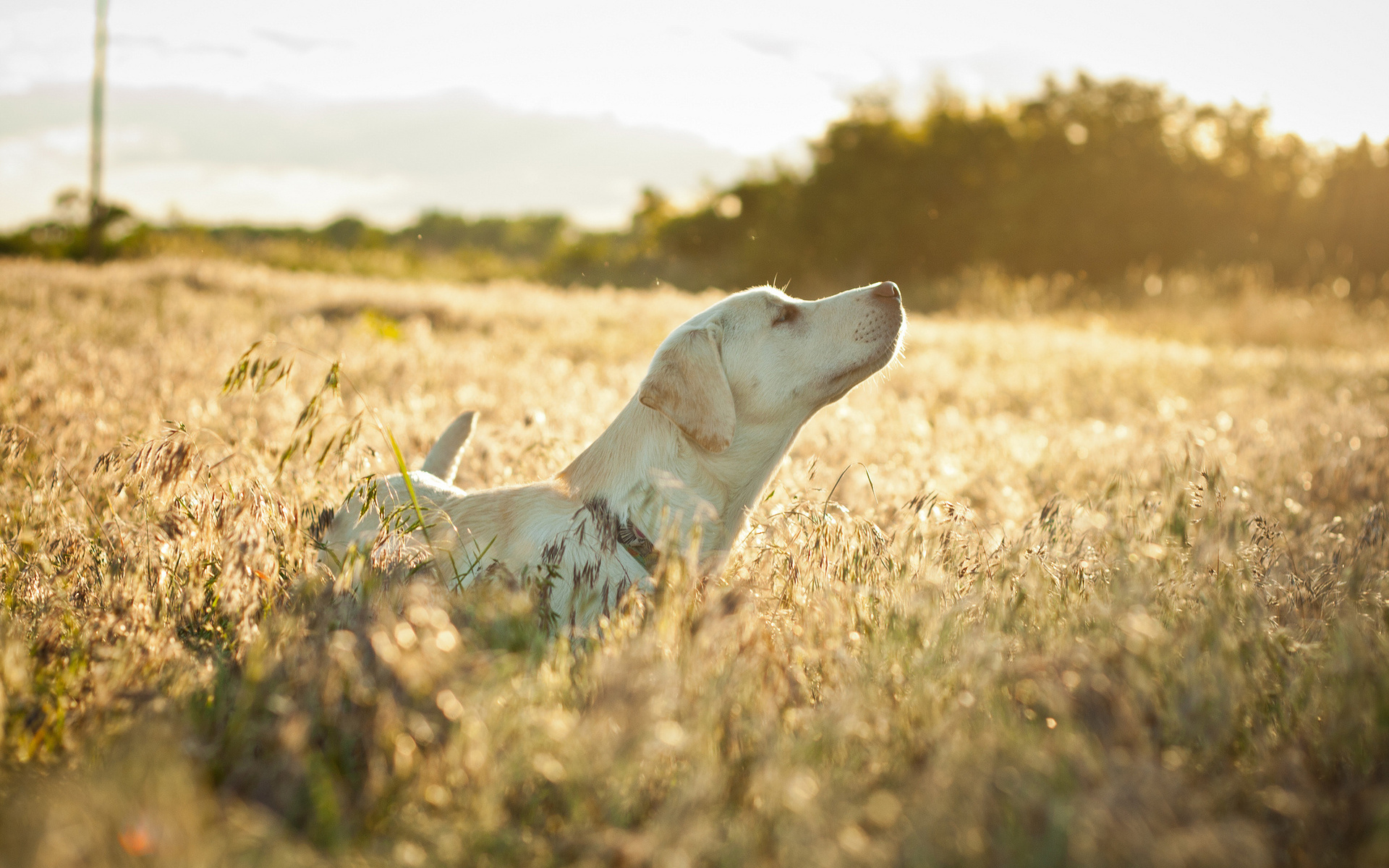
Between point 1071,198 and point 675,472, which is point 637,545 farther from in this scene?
point 1071,198

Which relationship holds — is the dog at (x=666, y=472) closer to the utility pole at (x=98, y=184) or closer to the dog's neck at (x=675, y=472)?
the dog's neck at (x=675, y=472)

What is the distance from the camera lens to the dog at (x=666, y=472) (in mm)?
2434

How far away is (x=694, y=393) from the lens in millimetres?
2758

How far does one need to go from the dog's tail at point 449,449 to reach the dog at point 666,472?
1.19 feet

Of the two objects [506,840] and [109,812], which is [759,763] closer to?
[506,840]

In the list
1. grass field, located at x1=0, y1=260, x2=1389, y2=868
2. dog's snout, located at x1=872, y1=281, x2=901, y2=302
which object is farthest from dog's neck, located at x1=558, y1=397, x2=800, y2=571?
dog's snout, located at x1=872, y1=281, x2=901, y2=302

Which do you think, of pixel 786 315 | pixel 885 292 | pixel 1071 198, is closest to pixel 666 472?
pixel 786 315

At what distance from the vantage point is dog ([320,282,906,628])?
2434 millimetres

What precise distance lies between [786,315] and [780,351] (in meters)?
0.20

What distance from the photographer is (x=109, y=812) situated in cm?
107

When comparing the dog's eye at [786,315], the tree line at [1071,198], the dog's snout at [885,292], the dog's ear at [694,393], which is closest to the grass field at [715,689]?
the dog's ear at [694,393]

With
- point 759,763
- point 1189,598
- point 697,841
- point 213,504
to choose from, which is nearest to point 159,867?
point 697,841

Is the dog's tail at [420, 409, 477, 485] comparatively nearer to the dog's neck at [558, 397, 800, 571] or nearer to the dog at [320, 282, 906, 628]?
the dog at [320, 282, 906, 628]

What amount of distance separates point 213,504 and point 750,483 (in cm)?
171
